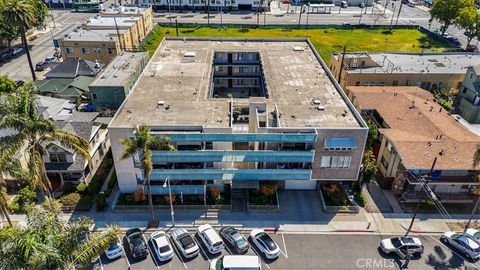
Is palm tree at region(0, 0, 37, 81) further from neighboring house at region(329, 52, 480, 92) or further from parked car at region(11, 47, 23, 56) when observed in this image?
neighboring house at region(329, 52, 480, 92)

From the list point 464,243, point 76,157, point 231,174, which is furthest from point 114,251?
point 464,243

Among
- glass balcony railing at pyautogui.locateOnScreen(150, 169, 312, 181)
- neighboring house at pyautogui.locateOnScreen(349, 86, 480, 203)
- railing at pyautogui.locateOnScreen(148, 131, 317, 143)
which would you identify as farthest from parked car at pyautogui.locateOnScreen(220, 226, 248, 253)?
neighboring house at pyautogui.locateOnScreen(349, 86, 480, 203)

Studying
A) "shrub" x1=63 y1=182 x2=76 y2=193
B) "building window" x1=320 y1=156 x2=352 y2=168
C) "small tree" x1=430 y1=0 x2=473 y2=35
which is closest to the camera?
"building window" x1=320 y1=156 x2=352 y2=168

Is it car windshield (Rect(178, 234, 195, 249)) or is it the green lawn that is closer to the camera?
car windshield (Rect(178, 234, 195, 249))

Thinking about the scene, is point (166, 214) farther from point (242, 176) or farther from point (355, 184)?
point (355, 184)

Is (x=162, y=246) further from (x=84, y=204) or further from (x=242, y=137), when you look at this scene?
(x=242, y=137)

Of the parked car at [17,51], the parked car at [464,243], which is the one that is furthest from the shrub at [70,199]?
the parked car at [17,51]

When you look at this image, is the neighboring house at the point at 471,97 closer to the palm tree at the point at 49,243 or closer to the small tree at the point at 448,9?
the small tree at the point at 448,9
